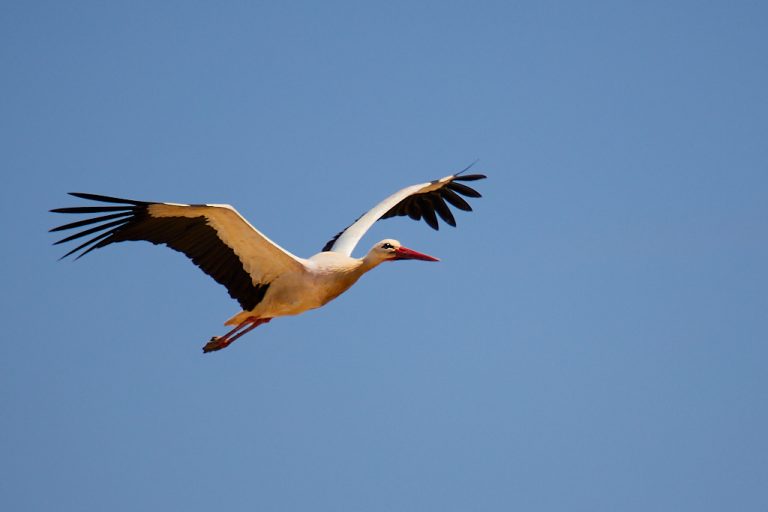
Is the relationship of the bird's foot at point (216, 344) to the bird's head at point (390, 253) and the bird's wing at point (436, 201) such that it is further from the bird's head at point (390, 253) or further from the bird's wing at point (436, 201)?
the bird's wing at point (436, 201)

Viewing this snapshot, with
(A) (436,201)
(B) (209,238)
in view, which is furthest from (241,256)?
(A) (436,201)

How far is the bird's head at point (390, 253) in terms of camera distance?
54.3ft

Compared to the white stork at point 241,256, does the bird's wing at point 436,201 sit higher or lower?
higher

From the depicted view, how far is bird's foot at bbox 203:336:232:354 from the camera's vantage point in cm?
1720

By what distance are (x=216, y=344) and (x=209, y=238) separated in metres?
1.67

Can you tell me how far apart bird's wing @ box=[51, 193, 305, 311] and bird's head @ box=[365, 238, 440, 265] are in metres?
0.90

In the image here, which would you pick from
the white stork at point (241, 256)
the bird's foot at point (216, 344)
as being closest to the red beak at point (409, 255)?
the white stork at point (241, 256)

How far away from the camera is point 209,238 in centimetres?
1620

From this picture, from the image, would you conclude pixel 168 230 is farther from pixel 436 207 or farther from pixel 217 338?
pixel 436 207

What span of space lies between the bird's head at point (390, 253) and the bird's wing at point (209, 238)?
900mm

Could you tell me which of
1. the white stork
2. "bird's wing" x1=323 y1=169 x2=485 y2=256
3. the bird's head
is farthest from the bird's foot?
"bird's wing" x1=323 y1=169 x2=485 y2=256

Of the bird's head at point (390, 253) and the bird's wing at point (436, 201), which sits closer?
the bird's head at point (390, 253)

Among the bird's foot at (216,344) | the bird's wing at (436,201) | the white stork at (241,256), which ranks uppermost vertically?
the bird's wing at (436,201)

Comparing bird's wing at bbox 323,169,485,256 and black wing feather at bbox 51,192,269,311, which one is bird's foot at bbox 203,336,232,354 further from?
bird's wing at bbox 323,169,485,256
